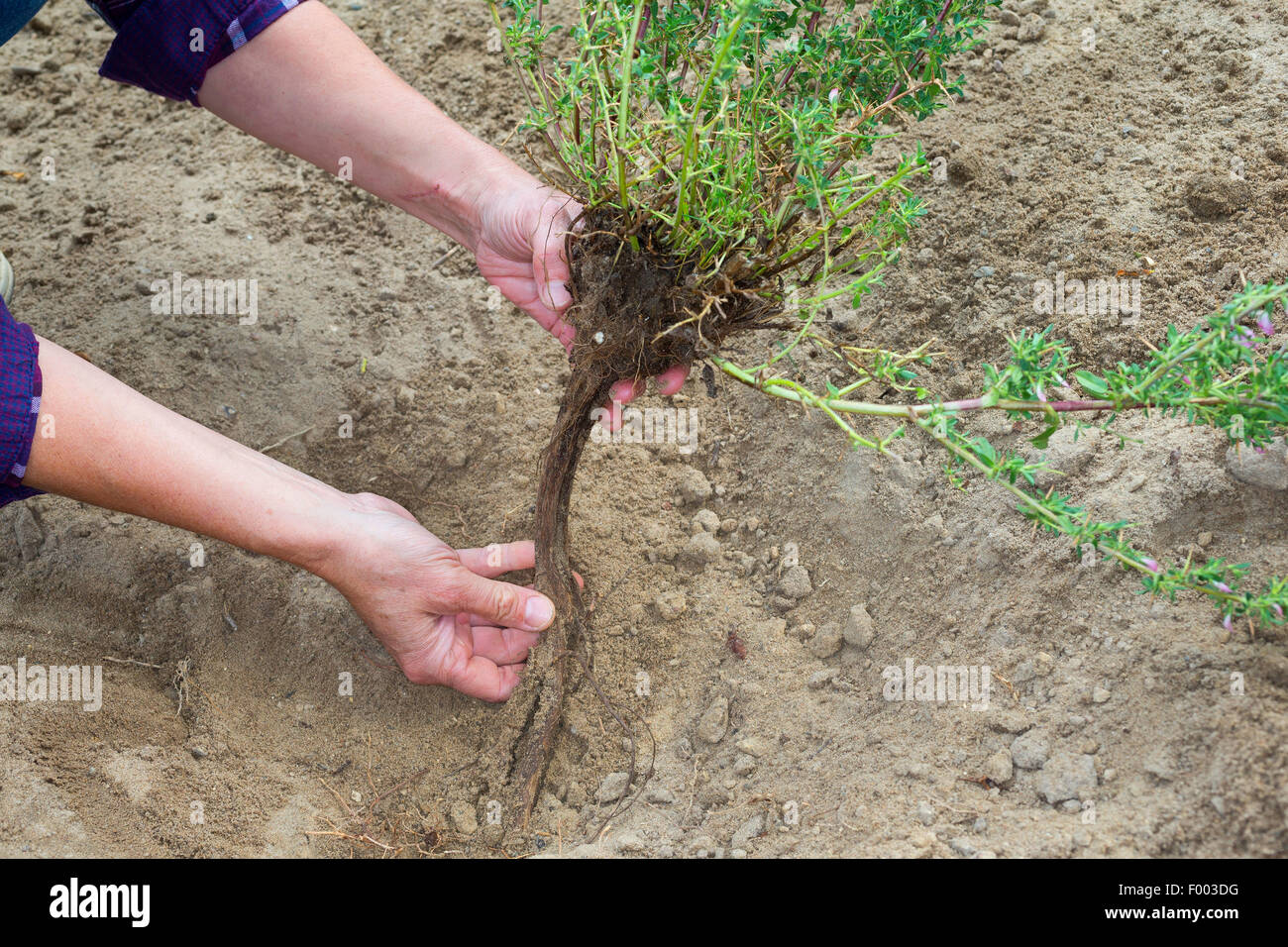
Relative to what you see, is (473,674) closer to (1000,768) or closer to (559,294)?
(559,294)

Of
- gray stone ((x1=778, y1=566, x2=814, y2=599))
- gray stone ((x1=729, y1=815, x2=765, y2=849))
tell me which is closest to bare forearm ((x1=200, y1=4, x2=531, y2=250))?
gray stone ((x1=778, y1=566, x2=814, y2=599))

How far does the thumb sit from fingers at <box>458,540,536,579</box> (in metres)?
0.19

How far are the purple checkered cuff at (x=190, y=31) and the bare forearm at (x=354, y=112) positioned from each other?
0.03 meters

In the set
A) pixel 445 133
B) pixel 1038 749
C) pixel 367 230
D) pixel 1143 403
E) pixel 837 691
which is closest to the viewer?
pixel 1143 403

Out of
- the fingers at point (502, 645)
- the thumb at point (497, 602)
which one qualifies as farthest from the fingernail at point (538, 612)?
the fingers at point (502, 645)

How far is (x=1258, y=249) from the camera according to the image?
7.34 feet

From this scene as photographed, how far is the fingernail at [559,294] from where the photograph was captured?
7.23ft

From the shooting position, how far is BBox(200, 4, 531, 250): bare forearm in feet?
7.95

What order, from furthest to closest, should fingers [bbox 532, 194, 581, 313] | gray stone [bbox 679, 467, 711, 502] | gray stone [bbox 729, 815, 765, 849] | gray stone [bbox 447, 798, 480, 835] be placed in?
gray stone [bbox 679, 467, 711, 502], gray stone [bbox 447, 798, 480, 835], fingers [bbox 532, 194, 581, 313], gray stone [bbox 729, 815, 765, 849]

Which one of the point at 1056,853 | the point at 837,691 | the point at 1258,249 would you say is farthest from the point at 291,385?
the point at 1258,249

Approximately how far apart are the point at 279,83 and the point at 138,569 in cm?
133

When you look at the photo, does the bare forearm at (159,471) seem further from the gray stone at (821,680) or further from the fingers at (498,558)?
the gray stone at (821,680)

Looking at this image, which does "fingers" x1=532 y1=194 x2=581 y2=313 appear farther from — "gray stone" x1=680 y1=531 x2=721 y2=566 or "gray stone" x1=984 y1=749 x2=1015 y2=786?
"gray stone" x1=984 y1=749 x2=1015 y2=786

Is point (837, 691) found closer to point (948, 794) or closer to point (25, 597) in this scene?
point (948, 794)
